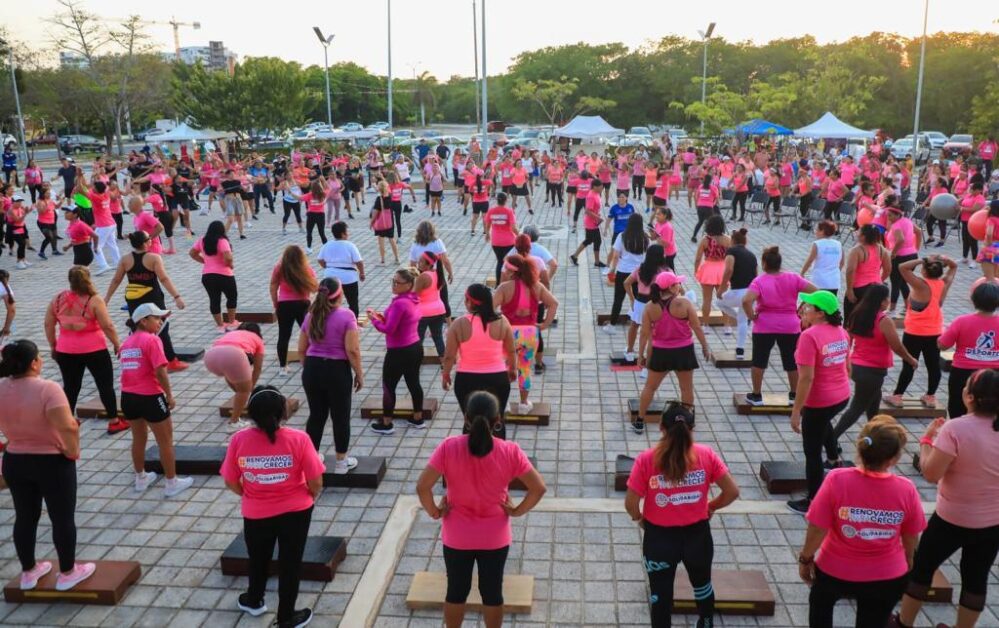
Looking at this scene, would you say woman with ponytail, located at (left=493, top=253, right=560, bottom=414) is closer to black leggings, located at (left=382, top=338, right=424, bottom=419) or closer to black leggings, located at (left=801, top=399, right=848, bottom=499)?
black leggings, located at (left=382, top=338, right=424, bottom=419)

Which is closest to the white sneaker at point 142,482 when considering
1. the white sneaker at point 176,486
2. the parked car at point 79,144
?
the white sneaker at point 176,486

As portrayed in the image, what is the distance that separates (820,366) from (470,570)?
9.34ft

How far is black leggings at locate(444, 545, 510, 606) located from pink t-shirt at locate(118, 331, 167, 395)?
117 inches

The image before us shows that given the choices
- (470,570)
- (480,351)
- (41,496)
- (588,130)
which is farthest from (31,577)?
(588,130)

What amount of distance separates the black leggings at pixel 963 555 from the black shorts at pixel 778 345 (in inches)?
125

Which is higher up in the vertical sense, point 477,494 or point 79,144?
point 79,144

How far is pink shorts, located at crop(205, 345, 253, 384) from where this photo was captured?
19.0ft

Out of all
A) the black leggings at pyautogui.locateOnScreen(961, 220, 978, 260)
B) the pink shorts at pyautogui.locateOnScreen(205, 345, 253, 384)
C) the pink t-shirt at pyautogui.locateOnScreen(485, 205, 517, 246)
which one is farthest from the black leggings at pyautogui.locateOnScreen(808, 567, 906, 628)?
the black leggings at pyautogui.locateOnScreen(961, 220, 978, 260)

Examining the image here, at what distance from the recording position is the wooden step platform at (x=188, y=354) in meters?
9.34

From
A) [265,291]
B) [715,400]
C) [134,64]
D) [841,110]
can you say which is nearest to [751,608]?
[715,400]

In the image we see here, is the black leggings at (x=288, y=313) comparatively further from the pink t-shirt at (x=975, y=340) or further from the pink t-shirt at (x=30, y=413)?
the pink t-shirt at (x=975, y=340)

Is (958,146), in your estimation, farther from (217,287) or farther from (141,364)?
(141,364)

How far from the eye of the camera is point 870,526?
3.42m

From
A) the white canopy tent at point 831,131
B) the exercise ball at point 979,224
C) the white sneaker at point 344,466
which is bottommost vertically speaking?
the white sneaker at point 344,466
